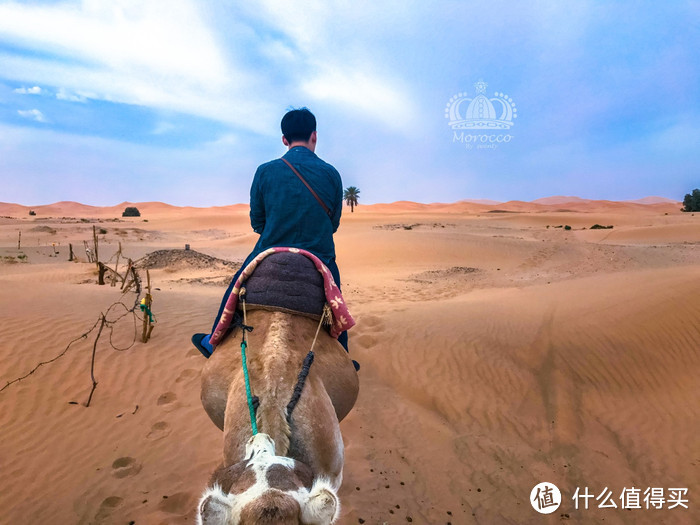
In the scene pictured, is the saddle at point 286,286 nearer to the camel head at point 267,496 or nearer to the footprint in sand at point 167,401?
the camel head at point 267,496

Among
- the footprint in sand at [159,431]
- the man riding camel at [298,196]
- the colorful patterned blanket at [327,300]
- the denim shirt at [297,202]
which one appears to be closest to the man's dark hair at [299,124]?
the man riding camel at [298,196]

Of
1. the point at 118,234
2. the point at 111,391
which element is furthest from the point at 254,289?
the point at 118,234

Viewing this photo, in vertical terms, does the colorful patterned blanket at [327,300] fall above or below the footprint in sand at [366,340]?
above

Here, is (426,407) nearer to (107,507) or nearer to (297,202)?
(107,507)

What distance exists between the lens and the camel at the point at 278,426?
1146 millimetres

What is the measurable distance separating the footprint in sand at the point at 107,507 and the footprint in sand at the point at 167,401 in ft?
4.66

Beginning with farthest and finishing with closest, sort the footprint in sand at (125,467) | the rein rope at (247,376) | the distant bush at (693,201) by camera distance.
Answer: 1. the distant bush at (693,201)
2. the footprint in sand at (125,467)
3. the rein rope at (247,376)

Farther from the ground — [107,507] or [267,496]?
[267,496]

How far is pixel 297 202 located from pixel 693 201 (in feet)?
172

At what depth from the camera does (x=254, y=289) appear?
2.18 meters

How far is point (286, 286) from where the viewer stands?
2162 millimetres

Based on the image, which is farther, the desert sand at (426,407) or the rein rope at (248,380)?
the desert sand at (426,407)

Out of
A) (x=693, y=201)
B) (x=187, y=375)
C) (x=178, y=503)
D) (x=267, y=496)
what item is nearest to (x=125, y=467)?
(x=178, y=503)

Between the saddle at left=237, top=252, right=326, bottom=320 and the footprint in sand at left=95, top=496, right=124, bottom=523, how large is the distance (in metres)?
2.75
